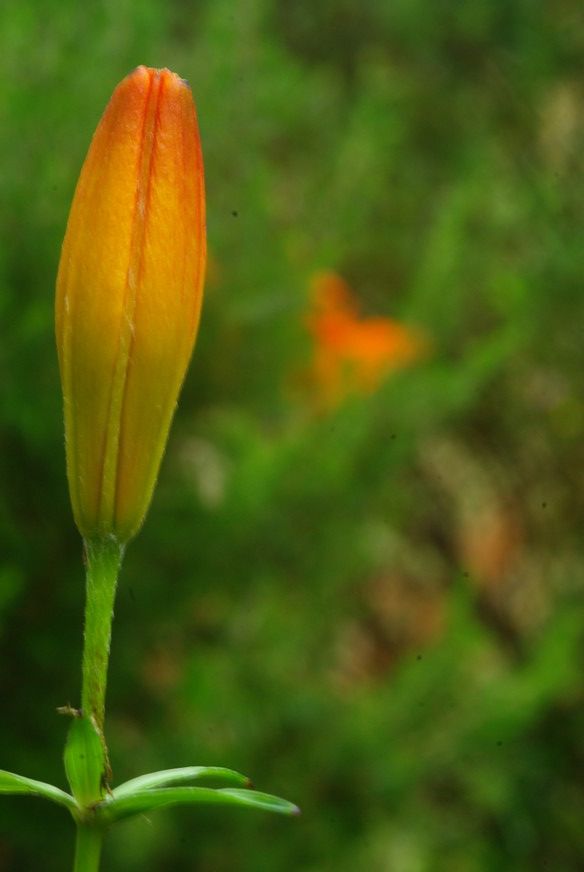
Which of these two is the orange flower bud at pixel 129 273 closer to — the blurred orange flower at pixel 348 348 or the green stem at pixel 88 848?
the green stem at pixel 88 848

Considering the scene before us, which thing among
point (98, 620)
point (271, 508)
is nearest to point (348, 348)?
point (271, 508)

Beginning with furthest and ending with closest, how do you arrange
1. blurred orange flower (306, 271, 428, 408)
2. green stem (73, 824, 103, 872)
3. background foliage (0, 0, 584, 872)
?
1. blurred orange flower (306, 271, 428, 408)
2. background foliage (0, 0, 584, 872)
3. green stem (73, 824, 103, 872)

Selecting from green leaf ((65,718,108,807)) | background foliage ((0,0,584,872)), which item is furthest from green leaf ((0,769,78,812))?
background foliage ((0,0,584,872))

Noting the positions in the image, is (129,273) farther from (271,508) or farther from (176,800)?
(271,508)

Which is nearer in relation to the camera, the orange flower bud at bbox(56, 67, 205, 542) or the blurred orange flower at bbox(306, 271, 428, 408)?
the orange flower bud at bbox(56, 67, 205, 542)

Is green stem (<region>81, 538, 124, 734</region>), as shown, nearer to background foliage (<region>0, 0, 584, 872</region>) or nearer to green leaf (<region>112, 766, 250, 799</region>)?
green leaf (<region>112, 766, 250, 799</region>)

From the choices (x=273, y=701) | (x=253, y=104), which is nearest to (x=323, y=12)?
(x=253, y=104)

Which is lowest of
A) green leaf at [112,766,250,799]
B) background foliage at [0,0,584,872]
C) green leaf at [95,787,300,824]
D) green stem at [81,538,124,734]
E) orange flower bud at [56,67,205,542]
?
green leaf at [95,787,300,824]
